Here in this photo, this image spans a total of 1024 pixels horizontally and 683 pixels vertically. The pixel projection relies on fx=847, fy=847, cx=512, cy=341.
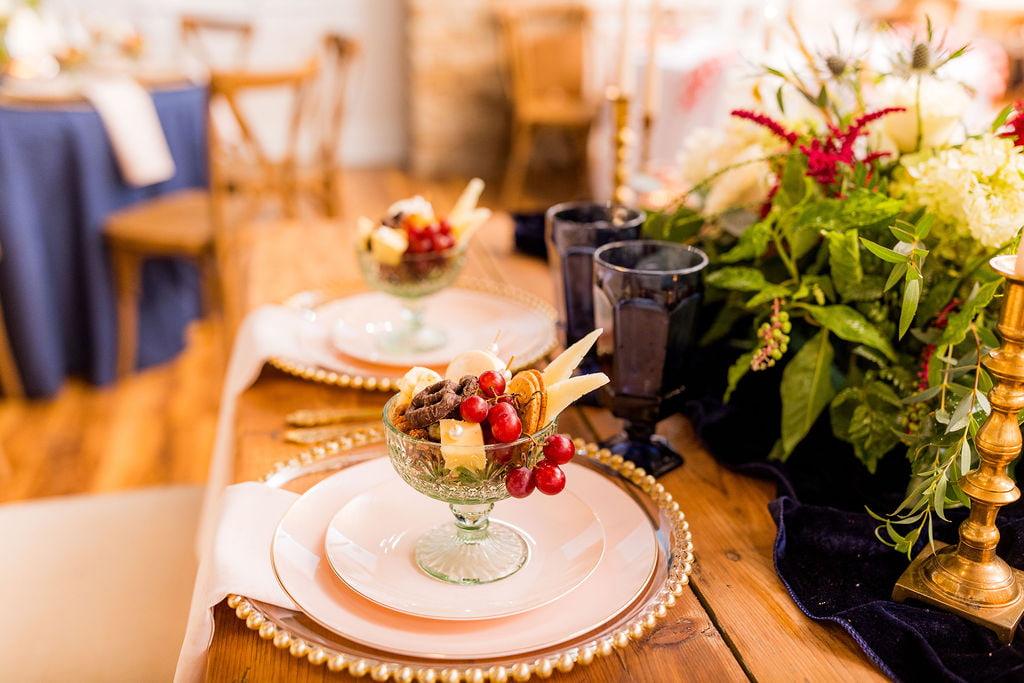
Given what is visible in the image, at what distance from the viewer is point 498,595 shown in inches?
24.3

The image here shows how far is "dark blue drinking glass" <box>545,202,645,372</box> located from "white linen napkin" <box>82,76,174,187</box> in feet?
6.12

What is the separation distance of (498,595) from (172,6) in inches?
190

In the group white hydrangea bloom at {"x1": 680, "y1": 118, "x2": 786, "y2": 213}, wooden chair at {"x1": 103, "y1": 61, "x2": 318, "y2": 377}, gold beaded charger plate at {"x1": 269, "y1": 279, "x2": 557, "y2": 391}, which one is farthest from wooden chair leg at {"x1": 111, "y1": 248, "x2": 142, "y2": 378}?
white hydrangea bloom at {"x1": 680, "y1": 118, "x2": 786, "y2": 213}

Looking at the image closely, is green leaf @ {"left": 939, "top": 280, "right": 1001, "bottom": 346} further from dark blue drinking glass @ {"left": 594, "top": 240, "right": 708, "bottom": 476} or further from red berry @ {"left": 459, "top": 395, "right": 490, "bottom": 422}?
red berry @ {"left": 459, "top": 395, "right": 490, "bottom": 422}

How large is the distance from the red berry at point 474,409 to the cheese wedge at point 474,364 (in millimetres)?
58

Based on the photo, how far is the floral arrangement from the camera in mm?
680

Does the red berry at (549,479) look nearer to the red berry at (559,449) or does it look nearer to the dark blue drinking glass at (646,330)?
the red berry at (559,449)

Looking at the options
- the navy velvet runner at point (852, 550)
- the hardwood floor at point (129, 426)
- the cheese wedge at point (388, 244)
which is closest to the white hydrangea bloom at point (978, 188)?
the navy velvet runner at point (852, 550)

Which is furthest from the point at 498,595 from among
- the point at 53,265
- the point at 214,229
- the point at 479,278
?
the point at 53,265

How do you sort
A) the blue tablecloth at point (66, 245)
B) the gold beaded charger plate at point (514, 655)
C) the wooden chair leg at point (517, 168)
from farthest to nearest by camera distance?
1. the wooden chair leg at point (517, 168)
2. the blue tablecloth at point (66, 245)
3. the gold beaded charger plate at point (514, 655)

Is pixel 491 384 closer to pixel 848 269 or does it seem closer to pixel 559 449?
pixel 559 449

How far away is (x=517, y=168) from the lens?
4.35 metres

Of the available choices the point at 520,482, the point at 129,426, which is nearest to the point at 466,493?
the point at 520,482

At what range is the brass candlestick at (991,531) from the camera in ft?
1.82
